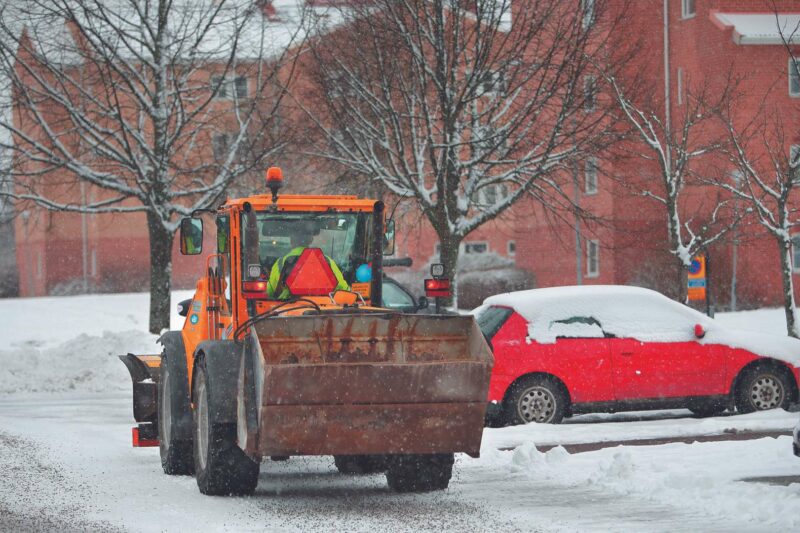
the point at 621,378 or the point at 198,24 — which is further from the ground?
the point at 198,24

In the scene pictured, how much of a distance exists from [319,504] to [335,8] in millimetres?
15212

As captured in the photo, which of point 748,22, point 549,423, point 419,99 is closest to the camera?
point 549,423

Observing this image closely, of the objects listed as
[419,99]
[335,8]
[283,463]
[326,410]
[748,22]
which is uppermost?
[748,22]

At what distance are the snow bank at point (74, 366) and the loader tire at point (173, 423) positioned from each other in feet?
33.6

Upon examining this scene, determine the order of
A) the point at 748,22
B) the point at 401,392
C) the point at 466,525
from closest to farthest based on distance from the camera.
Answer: the point at 466,525, the point at 401,392, the point at 748,22

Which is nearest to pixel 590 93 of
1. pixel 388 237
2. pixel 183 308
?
pixel 183 308

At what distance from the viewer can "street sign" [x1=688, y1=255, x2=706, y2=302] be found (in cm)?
2289

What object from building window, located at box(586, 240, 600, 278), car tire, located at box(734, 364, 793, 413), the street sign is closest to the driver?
car tire, located at box(734, 364, 793, 413)

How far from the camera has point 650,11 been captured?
38688 mm

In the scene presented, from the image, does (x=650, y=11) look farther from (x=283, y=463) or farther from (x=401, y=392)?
(x=401, y=392)

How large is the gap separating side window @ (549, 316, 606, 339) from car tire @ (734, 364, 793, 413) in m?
1.89

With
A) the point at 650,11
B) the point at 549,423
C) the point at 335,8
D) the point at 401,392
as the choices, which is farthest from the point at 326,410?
the point at 650,11

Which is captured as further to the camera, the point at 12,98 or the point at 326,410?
the point at 12,98

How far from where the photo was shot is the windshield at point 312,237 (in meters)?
10.3
